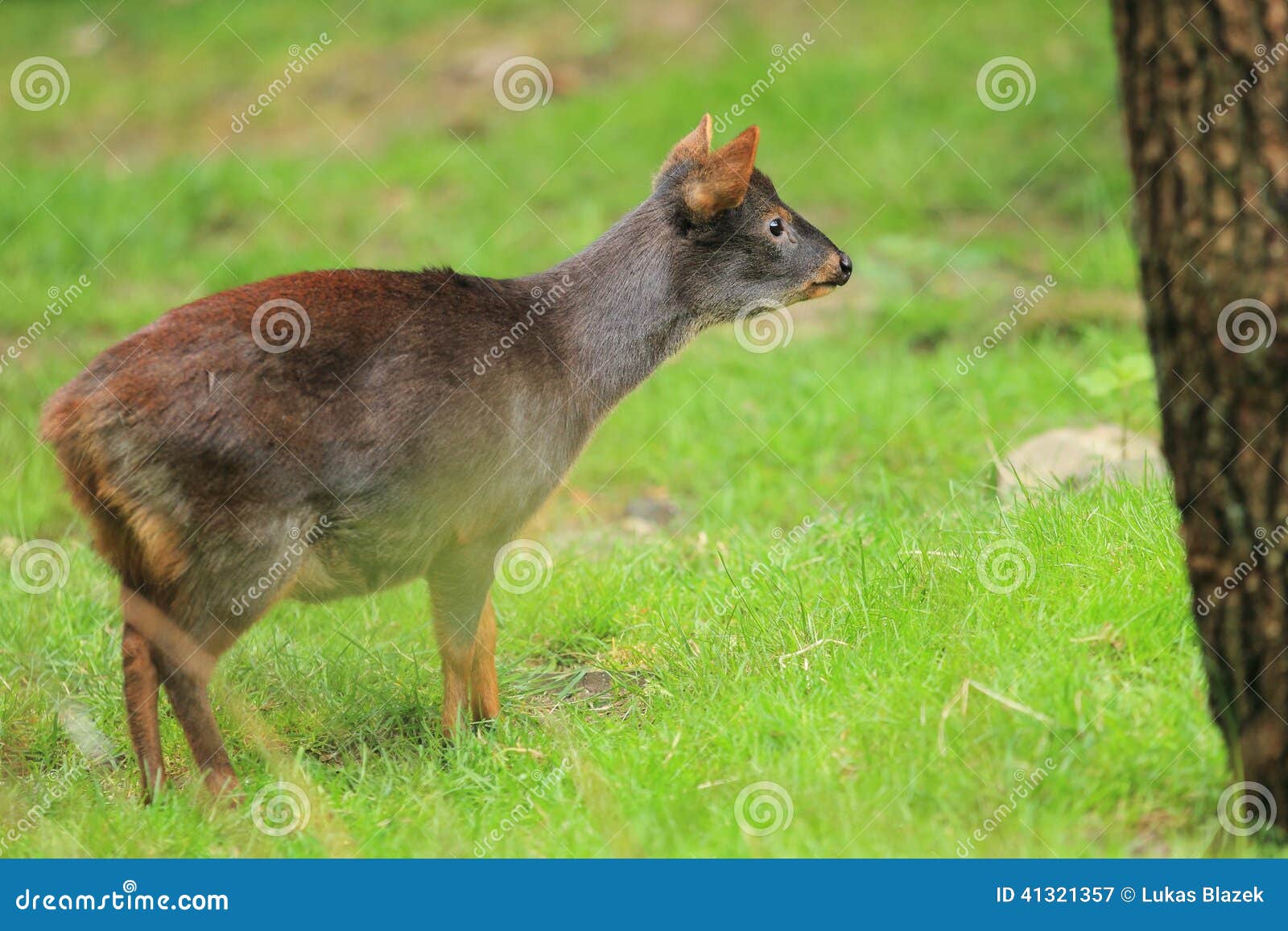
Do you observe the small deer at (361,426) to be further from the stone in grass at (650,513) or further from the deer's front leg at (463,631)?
the stone in grass at (650,513)

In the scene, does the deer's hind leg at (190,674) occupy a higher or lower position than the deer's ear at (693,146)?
lower

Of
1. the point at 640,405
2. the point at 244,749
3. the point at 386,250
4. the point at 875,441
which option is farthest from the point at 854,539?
the point at 386,250

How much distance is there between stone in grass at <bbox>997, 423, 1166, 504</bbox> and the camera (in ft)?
19.7

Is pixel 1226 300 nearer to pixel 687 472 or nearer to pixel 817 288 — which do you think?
pixel 817 288

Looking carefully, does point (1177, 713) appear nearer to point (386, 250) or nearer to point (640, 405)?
point (640, 405)

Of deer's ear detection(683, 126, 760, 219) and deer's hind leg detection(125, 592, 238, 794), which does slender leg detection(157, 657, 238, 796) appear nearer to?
deer's hind leg detection(125, 592, 238, 794)

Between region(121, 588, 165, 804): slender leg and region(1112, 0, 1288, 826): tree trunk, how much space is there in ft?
9.96

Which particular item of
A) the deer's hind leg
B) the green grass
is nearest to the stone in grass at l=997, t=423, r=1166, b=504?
the green grass

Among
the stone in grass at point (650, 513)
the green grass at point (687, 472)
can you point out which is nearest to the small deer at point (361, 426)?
the green grass at point (687, 472)

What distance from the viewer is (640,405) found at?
8320 mm

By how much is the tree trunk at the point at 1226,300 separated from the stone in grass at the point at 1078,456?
236cm

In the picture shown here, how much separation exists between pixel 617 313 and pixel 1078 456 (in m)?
2.52

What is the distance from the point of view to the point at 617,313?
503 cm

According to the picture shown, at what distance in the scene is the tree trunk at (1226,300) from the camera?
10.6ft
